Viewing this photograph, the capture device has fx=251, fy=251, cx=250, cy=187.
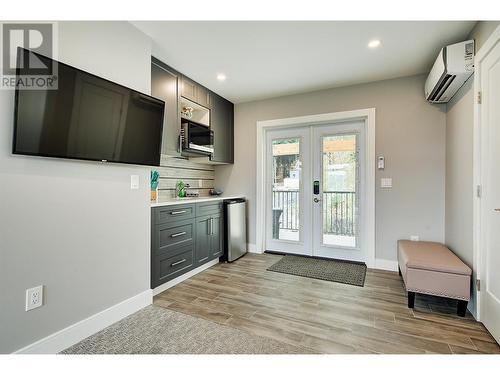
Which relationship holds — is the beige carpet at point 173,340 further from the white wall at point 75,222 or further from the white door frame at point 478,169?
the white door frame at point 478,169

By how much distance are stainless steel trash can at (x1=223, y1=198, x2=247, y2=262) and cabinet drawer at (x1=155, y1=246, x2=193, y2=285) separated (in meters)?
0.74

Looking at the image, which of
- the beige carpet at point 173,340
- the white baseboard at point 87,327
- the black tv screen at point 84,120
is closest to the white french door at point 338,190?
the beige carpet at point 173,340

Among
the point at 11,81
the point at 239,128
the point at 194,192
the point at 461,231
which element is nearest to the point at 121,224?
the point at 11,81

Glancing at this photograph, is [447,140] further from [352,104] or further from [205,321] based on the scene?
[205,321]

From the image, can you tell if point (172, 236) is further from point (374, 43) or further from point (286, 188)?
point (374, 43)

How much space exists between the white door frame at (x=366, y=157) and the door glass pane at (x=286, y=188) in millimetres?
215

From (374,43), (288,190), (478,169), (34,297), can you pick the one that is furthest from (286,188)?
(34,297)

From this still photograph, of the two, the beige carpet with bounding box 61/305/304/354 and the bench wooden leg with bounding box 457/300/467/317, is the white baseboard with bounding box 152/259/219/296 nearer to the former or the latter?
the beige carpet with bounding box 61/305/304/354

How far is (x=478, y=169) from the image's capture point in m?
2.05

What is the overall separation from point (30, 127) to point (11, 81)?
0.27 m

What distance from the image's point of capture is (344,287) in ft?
8.96

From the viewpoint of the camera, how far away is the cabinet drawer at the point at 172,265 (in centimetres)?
255

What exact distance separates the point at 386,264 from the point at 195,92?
340 cm

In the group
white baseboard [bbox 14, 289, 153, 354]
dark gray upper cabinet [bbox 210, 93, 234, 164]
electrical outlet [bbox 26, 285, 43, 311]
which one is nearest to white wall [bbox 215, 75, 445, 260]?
dark gray upper cabinet [bbox 210, 93, 234, 164]
